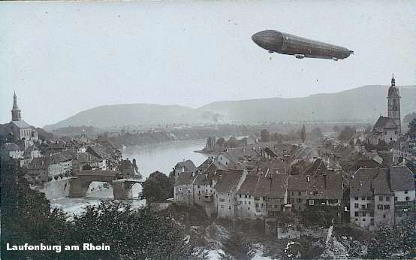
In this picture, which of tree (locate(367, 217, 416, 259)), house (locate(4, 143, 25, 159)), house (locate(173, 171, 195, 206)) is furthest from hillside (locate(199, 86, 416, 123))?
house (locate(4, 143, 25, 159))

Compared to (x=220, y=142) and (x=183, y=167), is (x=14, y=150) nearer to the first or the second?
(x=183, y=167)

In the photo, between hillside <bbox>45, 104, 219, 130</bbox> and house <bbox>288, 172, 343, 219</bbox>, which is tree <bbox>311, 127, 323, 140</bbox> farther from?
hillside <bbox>45, 104, 219, 130</bbox>

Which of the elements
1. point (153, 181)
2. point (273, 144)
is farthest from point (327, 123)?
point (153, 181)

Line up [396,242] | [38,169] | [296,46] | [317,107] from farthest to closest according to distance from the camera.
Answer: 1. [38,169]
2. [317,107]
3. [396,242]
4. [296,46]

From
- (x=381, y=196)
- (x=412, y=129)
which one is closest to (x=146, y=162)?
(x=381, y=196)

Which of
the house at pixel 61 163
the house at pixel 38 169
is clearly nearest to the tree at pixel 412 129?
the house at pixel 61 163

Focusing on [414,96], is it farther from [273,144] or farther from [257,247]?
[257,247]
